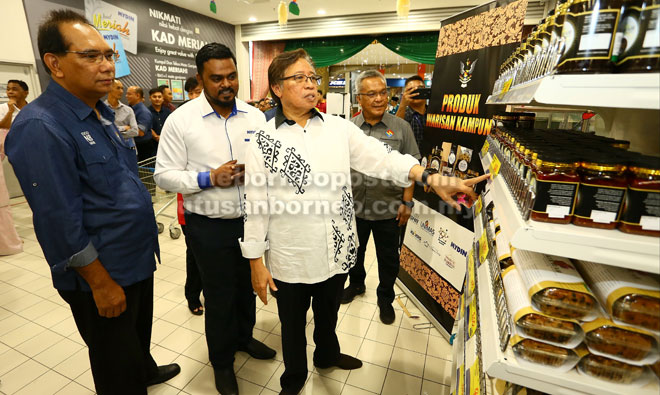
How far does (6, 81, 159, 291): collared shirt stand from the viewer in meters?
1.25

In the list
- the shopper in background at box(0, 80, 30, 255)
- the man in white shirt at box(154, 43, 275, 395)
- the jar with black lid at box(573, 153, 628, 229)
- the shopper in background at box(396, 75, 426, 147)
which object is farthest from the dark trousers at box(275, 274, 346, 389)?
the shopper in background at box(0, 80, 30, 255)

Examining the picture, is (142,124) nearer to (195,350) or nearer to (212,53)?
(195,350)

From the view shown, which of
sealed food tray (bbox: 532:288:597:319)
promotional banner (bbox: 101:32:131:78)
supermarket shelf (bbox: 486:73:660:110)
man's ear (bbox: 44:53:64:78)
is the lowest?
sealed food tray (bbox: 532:288:597:319)

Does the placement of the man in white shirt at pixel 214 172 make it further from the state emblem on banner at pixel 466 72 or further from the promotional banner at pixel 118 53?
the promotional banner at pixel 118 53

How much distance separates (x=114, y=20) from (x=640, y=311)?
8928 millimetres

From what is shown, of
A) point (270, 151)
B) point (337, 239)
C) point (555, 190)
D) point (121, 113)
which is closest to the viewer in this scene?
point (555, 190)

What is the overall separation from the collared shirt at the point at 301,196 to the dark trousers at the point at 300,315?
0.13m

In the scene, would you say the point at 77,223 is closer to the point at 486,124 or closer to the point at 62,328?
the point at 62,328

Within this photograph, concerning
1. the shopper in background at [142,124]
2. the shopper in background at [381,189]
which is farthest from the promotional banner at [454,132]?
the shopper in background at [142,124]

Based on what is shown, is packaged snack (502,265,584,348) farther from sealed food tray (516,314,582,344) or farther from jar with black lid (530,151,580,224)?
jar with black lid (530,151,580,224)

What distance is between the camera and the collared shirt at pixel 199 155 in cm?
174

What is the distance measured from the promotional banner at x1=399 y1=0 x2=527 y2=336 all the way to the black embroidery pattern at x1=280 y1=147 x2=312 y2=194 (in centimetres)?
136

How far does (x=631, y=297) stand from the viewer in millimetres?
781

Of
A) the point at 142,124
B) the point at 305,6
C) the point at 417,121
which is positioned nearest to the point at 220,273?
the point at 417,121
